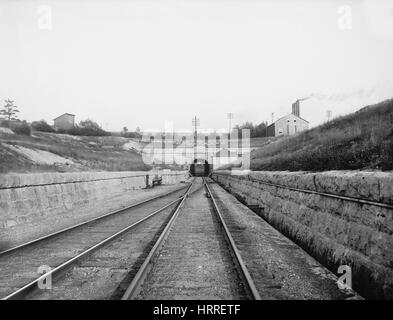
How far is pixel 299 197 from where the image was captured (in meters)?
6.93

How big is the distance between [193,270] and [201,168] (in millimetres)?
51378

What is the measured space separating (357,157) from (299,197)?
1.54 meters

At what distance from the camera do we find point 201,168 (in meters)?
56.5

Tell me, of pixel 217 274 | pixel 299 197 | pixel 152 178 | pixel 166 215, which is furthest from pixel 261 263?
pixel 152 178

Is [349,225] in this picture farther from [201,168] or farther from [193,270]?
[201,168]

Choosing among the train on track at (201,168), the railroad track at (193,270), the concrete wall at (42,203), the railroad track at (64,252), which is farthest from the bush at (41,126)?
the railroad track at (193,270)

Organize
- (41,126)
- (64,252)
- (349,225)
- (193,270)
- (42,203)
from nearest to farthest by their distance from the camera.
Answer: (349,225)
(193,270)
(64,252)
(42,203)
(41,126)

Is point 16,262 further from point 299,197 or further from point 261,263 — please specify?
point 299,197

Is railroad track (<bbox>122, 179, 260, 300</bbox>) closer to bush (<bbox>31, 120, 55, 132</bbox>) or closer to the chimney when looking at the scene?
the chimney

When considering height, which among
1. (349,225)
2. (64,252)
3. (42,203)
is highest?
(349,225)

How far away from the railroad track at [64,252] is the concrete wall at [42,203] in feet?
2.63

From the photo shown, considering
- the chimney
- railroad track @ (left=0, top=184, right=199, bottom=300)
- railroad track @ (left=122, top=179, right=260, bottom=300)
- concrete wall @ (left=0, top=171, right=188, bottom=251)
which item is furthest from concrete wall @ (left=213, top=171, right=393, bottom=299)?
the chimney

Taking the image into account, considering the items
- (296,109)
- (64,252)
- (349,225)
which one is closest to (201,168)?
(296,109)

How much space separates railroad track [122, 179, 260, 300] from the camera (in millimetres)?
4141
